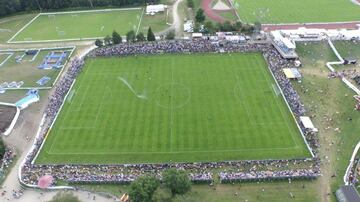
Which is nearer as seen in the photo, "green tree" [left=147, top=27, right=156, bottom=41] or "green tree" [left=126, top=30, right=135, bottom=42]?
"green tree" [left=126, top=30, right=135, bottom=42]

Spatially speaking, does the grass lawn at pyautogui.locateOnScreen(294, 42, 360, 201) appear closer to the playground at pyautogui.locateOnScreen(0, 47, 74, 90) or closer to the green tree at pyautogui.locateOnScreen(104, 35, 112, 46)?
the green tree at pyautogui.locateOnScreen(104, 35, 112, 46)

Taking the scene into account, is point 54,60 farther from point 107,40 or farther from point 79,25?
point 79,25

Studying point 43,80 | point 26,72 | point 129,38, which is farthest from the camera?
point 129,38

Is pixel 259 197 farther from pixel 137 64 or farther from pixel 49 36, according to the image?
pixel 49 36

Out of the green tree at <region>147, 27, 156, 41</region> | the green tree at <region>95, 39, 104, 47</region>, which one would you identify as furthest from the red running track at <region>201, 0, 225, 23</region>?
the green tree at <region>95, 39, 104, 47</region>

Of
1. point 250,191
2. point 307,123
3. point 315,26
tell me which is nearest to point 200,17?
point 315,26

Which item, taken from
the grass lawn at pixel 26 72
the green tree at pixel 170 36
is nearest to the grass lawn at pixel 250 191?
the grass lawn at pixel 26 72
